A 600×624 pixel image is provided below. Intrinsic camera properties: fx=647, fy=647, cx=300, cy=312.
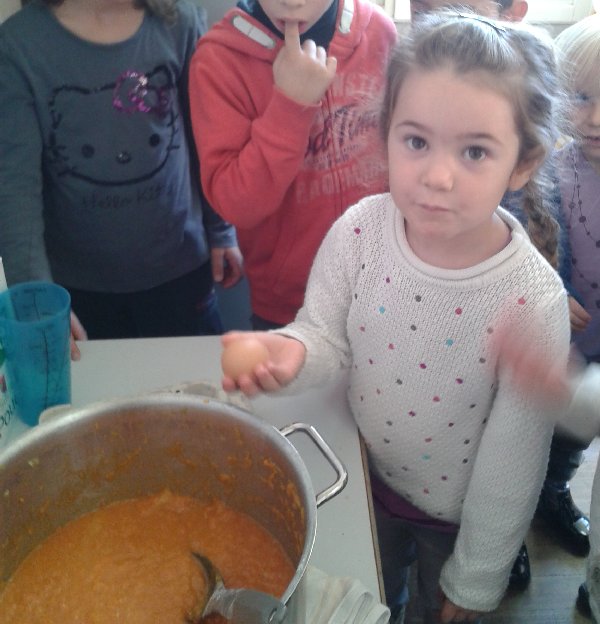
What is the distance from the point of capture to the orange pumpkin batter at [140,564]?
0.65 metres

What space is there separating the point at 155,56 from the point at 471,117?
0.68 m

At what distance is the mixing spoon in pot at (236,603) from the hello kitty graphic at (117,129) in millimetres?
701

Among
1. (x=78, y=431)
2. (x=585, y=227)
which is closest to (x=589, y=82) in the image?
(x=585, y=227)

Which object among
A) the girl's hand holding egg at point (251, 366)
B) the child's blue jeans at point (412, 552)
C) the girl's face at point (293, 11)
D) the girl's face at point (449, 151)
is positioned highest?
the girl's face at point (293, 11)

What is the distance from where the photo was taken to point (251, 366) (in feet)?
2.29

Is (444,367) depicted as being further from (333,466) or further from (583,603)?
(583,603)

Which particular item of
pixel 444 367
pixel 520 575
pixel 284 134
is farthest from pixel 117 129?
pixel 520 575

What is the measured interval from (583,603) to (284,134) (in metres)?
1.13

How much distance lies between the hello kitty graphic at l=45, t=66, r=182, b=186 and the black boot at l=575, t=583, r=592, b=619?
1.20m

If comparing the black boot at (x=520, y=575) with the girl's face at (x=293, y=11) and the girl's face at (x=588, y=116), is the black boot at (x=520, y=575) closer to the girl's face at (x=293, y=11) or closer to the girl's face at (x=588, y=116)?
the girl's face at (x=588, y=116)

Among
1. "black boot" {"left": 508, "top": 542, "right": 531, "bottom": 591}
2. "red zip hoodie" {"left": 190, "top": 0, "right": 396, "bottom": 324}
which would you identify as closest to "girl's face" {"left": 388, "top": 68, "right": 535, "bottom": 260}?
"red zip hoodie" {"left": 190, "top": 0, "right": 396, "bottom": 324}

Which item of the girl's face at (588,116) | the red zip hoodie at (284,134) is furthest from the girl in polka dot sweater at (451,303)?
the girl's face at (588,116)

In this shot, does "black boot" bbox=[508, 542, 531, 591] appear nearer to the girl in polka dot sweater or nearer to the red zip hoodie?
the girl in polka dot sweater

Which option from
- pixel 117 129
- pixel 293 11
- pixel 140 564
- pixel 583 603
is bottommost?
pixel 583 603
